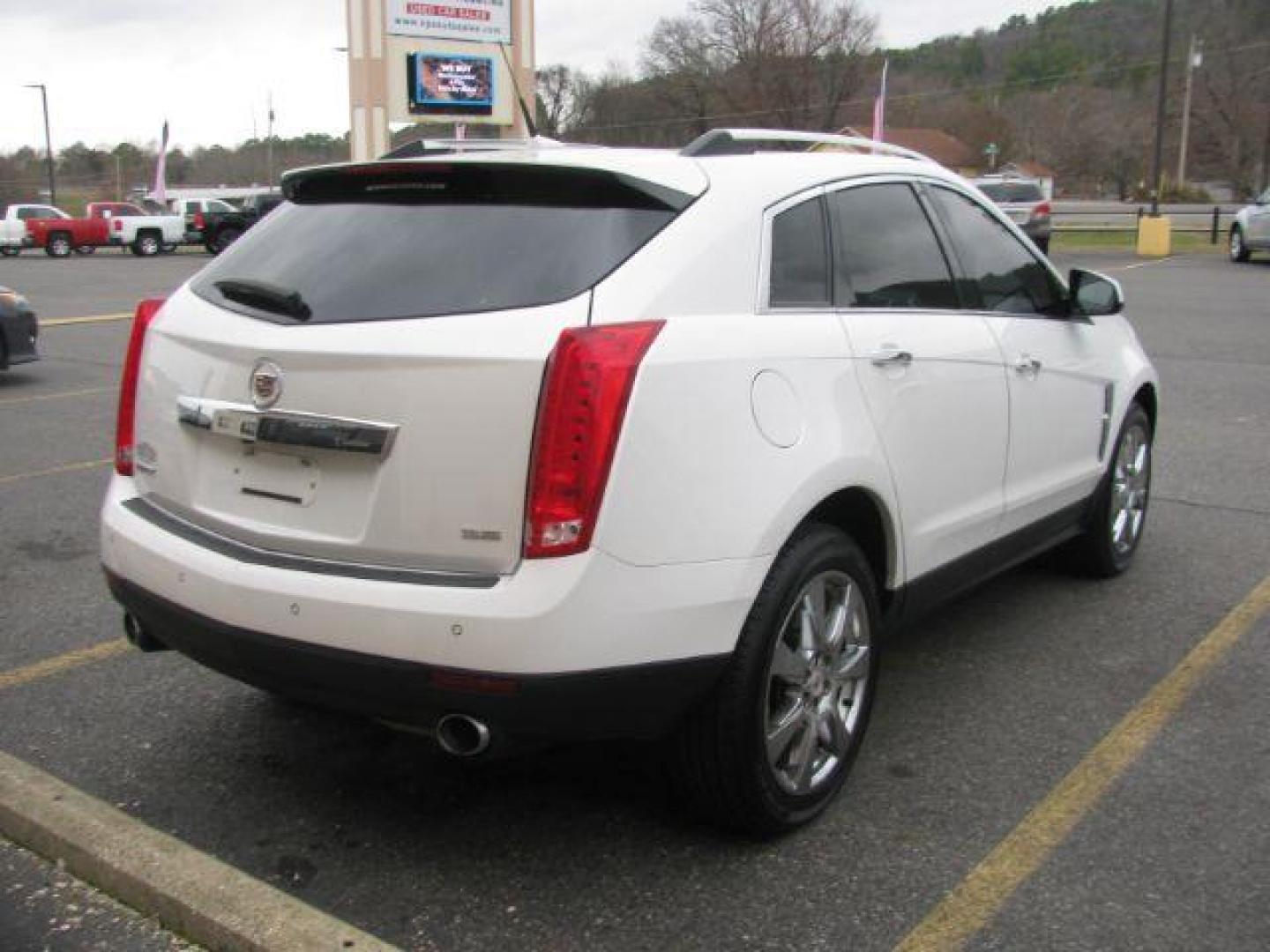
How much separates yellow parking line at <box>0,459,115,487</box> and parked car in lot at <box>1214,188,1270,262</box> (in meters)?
22.6

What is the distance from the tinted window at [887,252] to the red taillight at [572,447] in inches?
40.9

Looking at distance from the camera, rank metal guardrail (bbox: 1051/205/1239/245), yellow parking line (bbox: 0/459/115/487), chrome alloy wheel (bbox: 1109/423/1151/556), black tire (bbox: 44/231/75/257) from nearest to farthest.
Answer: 1. chrome alloy wheel (bbox: 1109/423/1151/556)
2. yellow parking line (bbox: 0/459/115/487)
3. metal guardrail (bbox: 1051/205/1239/245)
4. black tire (bbox: 44/231/75/257)

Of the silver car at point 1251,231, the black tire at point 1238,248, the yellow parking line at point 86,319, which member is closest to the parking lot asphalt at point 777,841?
the yellow parking line at point 86,319

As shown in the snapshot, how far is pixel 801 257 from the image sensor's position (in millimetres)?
3312

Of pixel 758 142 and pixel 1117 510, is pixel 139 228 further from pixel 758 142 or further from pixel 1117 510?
pixel 758 142

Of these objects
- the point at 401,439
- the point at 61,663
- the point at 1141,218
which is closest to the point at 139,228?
the point at 1141,218

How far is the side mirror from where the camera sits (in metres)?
4.68

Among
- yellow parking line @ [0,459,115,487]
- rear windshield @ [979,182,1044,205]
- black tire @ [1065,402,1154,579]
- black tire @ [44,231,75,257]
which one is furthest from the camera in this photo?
black tire @ [44,231,75,257]

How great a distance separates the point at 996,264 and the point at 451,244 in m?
2.13

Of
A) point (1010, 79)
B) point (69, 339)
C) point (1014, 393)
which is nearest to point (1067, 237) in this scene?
point (69, 339)

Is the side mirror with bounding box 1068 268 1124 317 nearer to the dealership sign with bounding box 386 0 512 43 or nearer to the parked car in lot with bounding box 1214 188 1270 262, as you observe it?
the parked car in lot with bounding box 1214 188 1270 262

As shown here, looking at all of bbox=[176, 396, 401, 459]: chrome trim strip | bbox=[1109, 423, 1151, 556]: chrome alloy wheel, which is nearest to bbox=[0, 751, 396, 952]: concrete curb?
bbox=[176, 396, 401, 459]: chrome trim strip

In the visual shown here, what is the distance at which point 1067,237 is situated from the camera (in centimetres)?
3562

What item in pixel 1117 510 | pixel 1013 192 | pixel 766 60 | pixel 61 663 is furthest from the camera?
pixel 766 60
